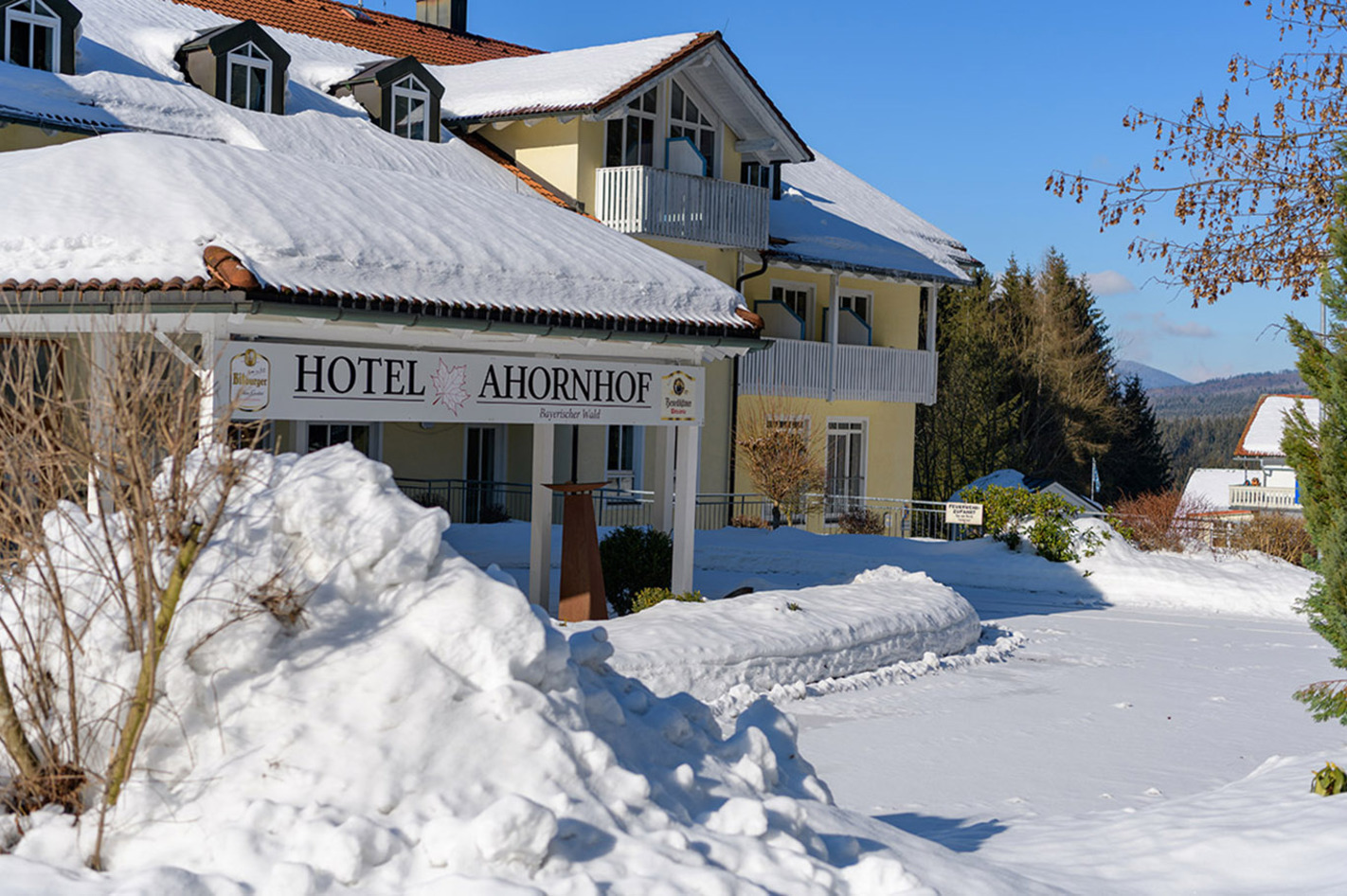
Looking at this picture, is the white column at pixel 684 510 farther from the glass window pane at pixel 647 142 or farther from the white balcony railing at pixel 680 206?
the glass window pane at pixel 647 142

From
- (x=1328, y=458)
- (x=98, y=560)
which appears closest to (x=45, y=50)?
(x=98, y=560)

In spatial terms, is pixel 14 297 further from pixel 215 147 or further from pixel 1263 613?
pixel 1263 613

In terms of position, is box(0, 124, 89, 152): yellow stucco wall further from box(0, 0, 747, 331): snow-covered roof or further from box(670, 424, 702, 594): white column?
box(670, 424, 702, 594): white column

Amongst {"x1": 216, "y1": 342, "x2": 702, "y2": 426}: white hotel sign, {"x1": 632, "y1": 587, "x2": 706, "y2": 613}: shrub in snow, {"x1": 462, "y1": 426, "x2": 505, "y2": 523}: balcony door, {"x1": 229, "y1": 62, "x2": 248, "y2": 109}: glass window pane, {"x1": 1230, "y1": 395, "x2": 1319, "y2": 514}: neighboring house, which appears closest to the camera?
{"x1": 216, "y1": 342, "x2": 702, "y2": 426}: white hotel sign

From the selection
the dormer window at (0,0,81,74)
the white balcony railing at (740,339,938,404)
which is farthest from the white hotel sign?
the white balcony railing at (740,339,938,404)

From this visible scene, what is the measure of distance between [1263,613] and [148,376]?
1684 centimetres

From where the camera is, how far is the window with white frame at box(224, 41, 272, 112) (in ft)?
74.3

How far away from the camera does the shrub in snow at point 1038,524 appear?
21.6 meters

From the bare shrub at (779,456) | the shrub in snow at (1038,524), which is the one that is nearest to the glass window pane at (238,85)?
the bare shrub at (779,456)

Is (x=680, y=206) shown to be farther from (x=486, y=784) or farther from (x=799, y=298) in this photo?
(x=486, y=784)

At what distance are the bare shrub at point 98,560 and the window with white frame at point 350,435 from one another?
1675cm

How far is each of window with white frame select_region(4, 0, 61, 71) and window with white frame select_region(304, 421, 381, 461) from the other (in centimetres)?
635

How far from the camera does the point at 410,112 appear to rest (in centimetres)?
2470

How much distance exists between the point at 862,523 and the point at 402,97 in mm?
10893
